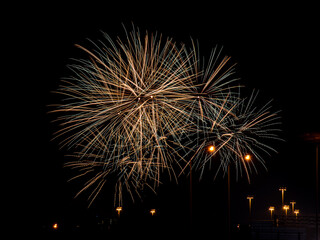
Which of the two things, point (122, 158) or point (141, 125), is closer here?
point (141, 125)

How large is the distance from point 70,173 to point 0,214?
11.3 m

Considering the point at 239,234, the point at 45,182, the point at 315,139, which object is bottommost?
the point at 239,234

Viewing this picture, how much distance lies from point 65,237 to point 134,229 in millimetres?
4605

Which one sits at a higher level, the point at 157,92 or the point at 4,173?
the point at 157,92

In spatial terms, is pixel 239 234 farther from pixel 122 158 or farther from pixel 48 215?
pixel 48 215

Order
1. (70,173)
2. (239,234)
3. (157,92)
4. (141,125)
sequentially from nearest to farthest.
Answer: (157,92)
(141,125)
(239,234)
(70,173)

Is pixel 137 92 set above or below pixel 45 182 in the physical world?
above

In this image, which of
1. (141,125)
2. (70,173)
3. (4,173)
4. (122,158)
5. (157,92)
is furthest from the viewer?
(70,173)

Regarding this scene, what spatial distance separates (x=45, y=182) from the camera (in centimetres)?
3497

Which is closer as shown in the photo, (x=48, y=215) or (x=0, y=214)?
(x=0, y=214)

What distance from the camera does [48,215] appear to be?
3347 centimetres

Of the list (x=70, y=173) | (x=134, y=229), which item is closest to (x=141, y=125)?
(x=134, y=229)

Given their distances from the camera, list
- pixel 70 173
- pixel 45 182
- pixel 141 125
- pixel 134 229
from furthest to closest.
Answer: pixel 70 173
pixel 45 182
pixel 134 229
pixel 141 125

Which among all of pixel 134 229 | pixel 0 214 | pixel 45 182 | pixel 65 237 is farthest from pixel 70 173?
pixel 134 229
